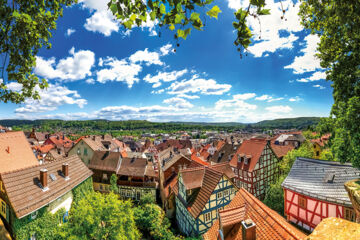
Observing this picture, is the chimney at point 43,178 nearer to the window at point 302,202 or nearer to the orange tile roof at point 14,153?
the orange tile roof at point 14,153

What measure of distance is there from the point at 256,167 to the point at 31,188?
26.8m

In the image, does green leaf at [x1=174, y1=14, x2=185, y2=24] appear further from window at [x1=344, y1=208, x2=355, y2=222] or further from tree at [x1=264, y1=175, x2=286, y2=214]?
tree at [x1=264, y1=175, x2=286, y2=214]

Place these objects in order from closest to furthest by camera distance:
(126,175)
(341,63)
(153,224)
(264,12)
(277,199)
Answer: (264,12) < (341,63) < (153,224) < (277,199) < (126,175)

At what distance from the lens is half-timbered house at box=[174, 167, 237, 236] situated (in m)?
16.6

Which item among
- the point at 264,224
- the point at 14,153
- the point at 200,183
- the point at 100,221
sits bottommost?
the point at 100,221

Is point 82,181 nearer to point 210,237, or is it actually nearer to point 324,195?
point 210,237

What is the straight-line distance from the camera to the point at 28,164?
881 inches

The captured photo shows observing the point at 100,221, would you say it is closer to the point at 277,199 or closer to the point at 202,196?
the point at 202,196

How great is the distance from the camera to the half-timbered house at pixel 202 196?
16.6m

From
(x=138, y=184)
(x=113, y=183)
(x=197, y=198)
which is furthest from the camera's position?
(x=138, y=184)

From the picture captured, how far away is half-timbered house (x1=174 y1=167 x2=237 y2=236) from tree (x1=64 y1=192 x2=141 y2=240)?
6165mm

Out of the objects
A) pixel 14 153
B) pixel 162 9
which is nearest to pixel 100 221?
pixel 162 9

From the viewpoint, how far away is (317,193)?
14.3 meters

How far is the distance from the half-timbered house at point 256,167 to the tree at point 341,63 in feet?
50.1
